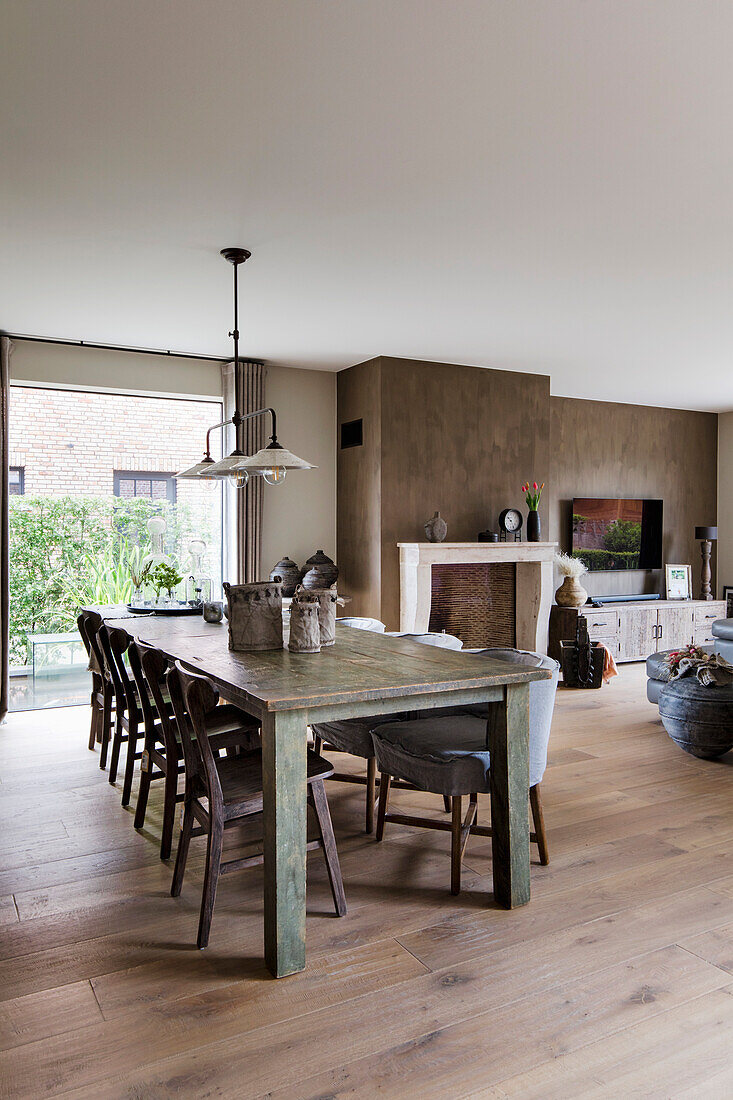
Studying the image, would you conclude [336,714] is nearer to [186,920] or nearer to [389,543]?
[186,920]

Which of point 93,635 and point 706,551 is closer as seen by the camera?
point 93,635

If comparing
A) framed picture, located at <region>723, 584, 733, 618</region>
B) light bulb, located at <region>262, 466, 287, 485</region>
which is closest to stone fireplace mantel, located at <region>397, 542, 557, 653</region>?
light bulb, located at <region>262, 466, 287, 485</region>

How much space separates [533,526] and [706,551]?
2949mm

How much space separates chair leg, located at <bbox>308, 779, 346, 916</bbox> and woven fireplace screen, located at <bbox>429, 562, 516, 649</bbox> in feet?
13.0

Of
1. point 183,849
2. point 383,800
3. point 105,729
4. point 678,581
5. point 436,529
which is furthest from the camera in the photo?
point 678,581

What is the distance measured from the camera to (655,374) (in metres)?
6.98

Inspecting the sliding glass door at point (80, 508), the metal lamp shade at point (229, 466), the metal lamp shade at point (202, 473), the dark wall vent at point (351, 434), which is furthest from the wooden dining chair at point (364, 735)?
the dark wall vent at point (351, 434)

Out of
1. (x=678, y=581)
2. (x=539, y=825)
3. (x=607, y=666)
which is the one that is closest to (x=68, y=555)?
(x=539, y=825)

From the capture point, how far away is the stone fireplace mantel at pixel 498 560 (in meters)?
6.17

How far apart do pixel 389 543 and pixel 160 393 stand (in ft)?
7.14

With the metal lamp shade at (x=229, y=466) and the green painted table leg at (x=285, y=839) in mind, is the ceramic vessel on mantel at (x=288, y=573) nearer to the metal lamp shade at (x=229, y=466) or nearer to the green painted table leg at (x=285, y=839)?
the metal lamp shade at (x=229, y=466)

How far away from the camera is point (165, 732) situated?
299cm

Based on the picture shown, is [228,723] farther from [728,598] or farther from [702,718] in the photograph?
[728,598]

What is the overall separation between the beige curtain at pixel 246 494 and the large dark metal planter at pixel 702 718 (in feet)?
10.9
